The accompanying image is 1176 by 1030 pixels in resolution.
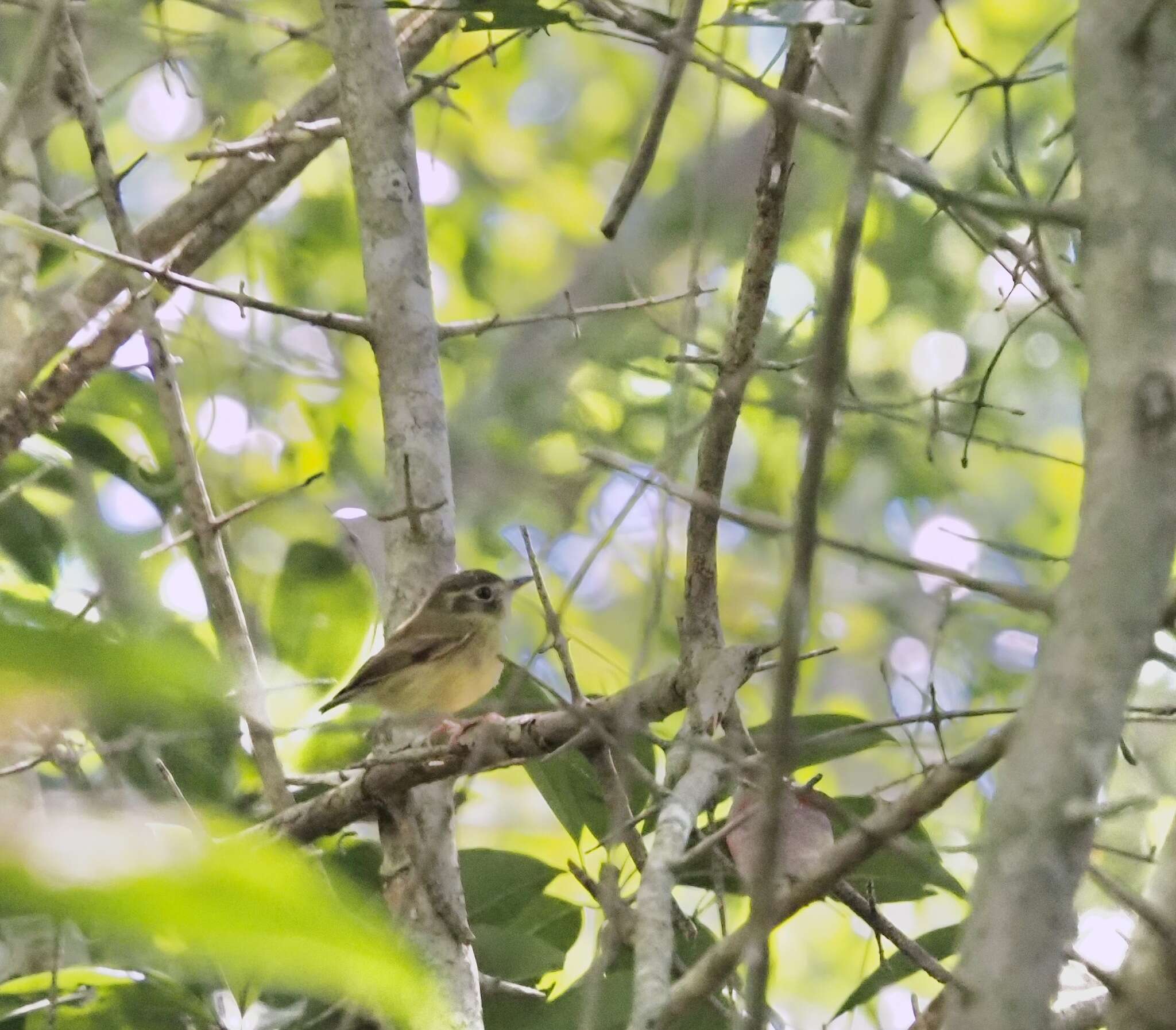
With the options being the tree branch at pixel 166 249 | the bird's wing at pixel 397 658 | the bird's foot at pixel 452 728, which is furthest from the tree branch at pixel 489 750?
the tree branch at pixel 166 249

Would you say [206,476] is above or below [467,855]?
above

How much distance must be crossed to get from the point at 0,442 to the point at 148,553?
617 millimetres

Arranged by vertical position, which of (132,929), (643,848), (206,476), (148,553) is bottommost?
(132,929)

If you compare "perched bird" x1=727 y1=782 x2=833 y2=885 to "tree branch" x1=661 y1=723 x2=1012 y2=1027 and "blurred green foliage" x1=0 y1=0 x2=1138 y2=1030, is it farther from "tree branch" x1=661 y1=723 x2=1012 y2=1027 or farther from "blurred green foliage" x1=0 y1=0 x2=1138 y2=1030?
"tree branch" x1=661 y1=723 x2=1012 y2=1027

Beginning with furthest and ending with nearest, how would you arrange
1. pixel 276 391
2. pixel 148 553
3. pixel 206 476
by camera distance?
pixel 276 391 → pixel 206 476 → pixel 148 553

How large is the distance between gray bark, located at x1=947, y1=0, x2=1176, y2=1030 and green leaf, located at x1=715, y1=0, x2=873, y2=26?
1.22 meters

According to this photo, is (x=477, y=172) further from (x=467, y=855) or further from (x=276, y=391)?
(x=467, y=855)

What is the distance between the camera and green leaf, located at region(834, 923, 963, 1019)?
3.09 meters

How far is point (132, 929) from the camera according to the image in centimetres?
57

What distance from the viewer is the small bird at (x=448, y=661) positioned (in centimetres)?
475

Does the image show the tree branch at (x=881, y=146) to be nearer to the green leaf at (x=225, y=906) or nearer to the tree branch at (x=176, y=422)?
the green leaf at (x=225, y=906)

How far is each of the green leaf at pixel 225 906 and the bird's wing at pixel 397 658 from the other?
3.74 m

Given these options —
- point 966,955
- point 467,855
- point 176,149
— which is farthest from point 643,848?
point 176,149

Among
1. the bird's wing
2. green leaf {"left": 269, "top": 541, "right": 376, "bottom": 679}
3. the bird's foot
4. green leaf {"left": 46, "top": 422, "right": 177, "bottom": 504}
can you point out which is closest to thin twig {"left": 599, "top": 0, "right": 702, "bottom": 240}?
the bird's foot
